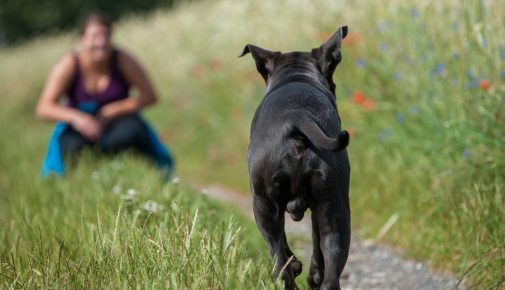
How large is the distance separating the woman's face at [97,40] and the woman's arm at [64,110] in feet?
0.65

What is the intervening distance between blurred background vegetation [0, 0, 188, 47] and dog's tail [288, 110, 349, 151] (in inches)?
1271

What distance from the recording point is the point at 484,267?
3645mm

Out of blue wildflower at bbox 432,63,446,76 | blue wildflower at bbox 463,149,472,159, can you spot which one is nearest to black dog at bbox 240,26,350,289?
blue wildflower at bbox 463,149,472,159

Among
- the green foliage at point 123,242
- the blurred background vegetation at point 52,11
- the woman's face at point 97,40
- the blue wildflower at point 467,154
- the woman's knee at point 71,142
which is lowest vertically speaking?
the green foliage at point 123,242

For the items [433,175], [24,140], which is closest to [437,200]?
[433,175]

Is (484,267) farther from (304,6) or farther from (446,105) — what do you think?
(304,6)

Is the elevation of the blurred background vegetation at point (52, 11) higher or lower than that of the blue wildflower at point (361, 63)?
higher

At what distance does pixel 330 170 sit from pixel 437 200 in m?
2.09

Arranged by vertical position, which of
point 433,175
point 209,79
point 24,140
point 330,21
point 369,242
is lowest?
point 369,242

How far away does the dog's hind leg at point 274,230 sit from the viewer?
9.73ft

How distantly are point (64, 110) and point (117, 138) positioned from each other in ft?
1.67

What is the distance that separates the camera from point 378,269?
15.1ft

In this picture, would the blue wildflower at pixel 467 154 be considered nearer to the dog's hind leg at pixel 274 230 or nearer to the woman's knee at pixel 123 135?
the dog's hind leg at pixel 274 230

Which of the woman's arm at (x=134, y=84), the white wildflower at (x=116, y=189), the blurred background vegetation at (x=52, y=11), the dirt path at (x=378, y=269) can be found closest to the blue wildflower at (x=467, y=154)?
the dirt path at (x=378, y=269)
